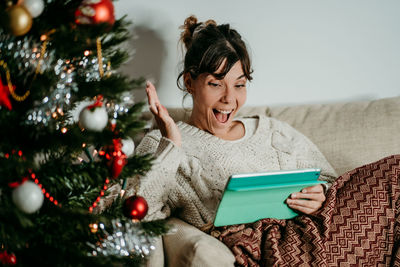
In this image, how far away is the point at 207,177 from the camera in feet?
4.40

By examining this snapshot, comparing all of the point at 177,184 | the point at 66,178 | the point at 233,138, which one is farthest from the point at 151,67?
the point at 66,178

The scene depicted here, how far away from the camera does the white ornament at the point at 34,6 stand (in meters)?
0.68

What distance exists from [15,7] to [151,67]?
100 centimetres

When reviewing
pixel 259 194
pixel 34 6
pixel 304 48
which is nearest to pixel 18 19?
pixel 34 6

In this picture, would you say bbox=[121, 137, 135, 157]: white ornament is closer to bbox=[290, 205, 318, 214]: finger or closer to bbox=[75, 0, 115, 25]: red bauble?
bbox=[75, 0, 115, 25]: red bauble

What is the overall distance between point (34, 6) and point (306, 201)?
36.7 inches

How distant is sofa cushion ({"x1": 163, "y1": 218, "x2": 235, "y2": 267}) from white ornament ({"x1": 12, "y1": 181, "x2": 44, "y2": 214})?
394 mm

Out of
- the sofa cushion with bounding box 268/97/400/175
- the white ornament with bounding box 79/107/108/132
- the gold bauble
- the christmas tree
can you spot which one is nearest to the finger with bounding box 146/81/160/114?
the christmas tree

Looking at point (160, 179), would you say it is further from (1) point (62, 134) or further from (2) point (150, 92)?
(1) point (62, 134)

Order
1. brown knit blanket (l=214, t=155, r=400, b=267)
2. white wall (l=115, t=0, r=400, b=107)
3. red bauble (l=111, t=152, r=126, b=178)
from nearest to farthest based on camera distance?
red bauble (l=111, t=152, r=126, b=178) → brown knit blanket (l=214, t=155, r=400, b=267) → white wall (l=115, t=0, r=400, b=107)

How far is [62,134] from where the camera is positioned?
0.78 meters

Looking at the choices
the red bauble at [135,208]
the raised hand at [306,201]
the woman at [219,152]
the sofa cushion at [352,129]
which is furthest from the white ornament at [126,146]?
the sofa cushion at [352,129]

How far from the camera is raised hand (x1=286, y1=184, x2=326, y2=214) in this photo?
48.4 inches

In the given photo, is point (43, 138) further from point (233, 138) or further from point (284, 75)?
point (284, 75)
